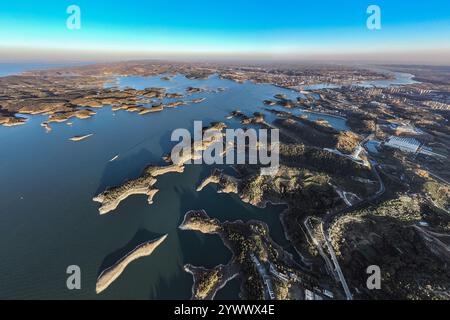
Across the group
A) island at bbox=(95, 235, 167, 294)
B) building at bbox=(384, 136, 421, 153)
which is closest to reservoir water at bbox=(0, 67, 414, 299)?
island at bbox=(95, 235, 167, 294)

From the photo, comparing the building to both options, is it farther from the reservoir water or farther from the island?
the island

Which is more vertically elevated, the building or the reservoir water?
the building

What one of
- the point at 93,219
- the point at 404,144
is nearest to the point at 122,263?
the point at 93,219

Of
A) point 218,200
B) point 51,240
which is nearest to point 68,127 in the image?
point 51,240

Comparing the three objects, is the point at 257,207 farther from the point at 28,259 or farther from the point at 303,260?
the point at 28,259

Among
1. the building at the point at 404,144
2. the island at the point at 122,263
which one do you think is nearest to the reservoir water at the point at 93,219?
the island at the point at 122,263

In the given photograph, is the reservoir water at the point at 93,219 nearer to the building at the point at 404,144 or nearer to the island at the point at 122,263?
the island at the point at 122,263

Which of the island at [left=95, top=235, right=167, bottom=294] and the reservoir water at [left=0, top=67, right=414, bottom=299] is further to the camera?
the reservoir water at [left=0, top=67, right=414, bottom=299]

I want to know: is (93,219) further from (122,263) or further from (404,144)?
(404,144)
